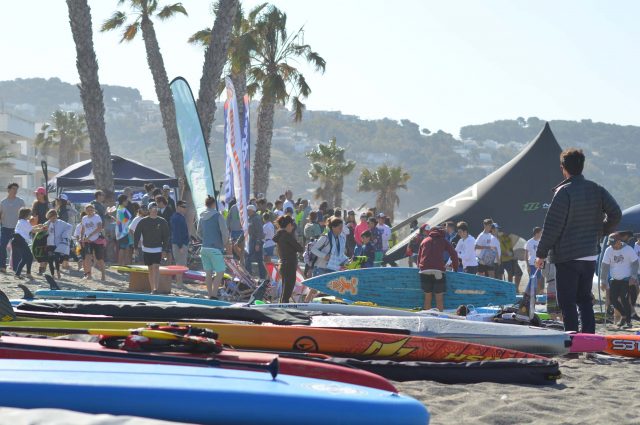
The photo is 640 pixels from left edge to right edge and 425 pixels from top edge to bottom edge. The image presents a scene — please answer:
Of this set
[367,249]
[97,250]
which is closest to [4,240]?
[97,250]

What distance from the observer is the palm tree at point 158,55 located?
25234mm

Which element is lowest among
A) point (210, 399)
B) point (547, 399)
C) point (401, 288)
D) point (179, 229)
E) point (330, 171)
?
point (547, 399)

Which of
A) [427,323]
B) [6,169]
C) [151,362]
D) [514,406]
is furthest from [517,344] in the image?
[6,169]

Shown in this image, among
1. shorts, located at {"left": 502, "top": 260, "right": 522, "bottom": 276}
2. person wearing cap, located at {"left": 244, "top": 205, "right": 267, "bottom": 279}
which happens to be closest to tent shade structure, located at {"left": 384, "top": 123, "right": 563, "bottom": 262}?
shorts, located at {"left": 502, "top": 260, "right": 522, "bottom": 276}

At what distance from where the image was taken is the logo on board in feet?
42.7

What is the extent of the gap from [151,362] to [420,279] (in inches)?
321

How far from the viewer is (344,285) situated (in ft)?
42.8

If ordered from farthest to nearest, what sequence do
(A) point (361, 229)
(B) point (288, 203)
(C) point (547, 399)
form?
(B) point (288, 203) → (A) point (361, 229) → (C) point (547, 399)

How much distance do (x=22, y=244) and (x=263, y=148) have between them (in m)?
14.9

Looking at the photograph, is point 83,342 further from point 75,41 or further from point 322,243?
point 75,41

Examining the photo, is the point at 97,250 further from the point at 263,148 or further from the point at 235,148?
the point at 263,148

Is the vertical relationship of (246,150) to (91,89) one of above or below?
below

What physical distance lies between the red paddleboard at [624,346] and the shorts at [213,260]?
7.06m

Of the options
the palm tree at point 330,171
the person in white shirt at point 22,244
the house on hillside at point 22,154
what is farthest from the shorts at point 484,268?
the house on hillside at point 22,154
